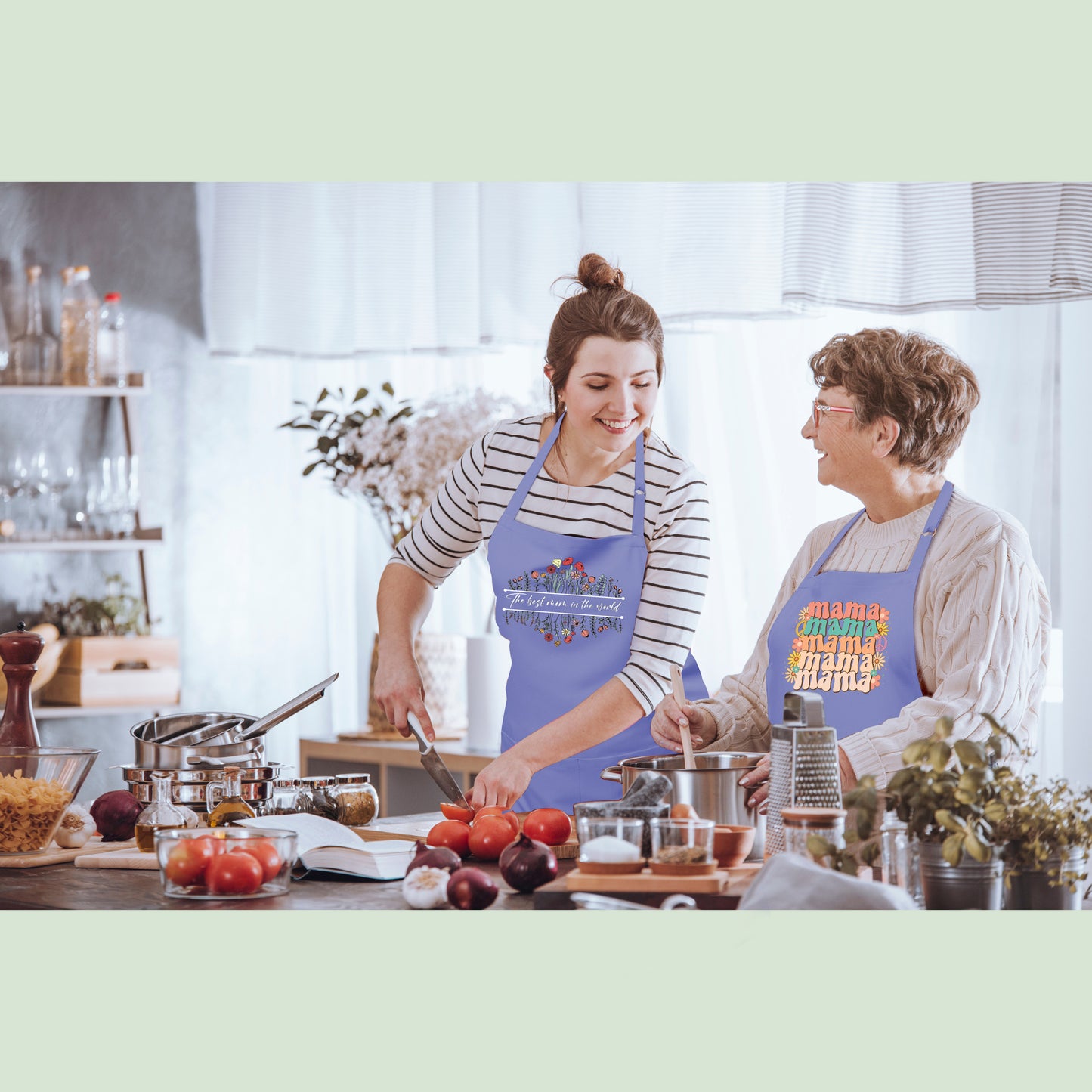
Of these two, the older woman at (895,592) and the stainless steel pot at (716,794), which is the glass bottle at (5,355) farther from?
the stainless steel pot at (716,794)

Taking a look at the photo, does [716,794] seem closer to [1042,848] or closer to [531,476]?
[1042,848]

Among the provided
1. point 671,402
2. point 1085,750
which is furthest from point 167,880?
point 671,402

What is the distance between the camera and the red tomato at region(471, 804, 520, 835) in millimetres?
1753

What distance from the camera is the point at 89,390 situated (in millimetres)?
4109

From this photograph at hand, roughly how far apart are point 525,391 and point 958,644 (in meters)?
2.47

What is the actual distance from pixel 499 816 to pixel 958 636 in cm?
68

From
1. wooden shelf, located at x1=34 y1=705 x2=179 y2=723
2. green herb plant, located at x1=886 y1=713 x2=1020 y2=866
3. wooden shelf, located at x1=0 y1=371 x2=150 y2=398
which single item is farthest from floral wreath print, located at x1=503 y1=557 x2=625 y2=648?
wooden shelf, located at x1=0 y1=371 x2=150 y2=398

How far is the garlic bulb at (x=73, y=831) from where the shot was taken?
1832 mm

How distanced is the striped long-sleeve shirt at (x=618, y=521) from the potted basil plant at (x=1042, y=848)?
86 centimetres

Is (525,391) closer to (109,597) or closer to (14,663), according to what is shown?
(109,597)

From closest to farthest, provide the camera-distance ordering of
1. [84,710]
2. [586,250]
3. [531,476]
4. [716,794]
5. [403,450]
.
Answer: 1. [716,794]
2. [531,476]
3. [403,450]
4. [586,250]
5. [84,710]

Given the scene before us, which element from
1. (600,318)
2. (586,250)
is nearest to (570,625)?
(600,318)

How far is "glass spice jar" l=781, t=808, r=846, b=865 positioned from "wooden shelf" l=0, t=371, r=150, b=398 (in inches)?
127

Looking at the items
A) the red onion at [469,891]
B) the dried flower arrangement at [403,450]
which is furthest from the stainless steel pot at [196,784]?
the dried flower arrangement at [403,450]
